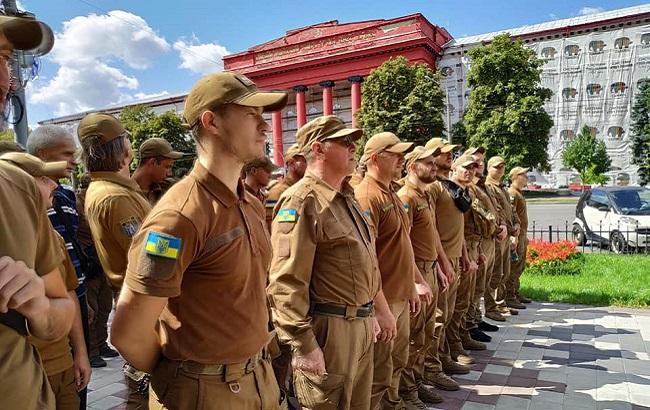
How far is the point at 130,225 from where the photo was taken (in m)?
2.71

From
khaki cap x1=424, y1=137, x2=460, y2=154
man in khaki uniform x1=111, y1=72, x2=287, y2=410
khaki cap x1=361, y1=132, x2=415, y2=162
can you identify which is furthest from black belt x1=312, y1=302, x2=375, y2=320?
khaki cap x1=424, y1=137, x2=460, y2=154

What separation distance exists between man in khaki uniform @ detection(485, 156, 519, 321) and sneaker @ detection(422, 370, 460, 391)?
8.34 ft

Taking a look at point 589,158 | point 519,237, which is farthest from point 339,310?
point 589,158

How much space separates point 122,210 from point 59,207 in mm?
523

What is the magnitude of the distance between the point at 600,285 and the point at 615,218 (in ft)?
15.1

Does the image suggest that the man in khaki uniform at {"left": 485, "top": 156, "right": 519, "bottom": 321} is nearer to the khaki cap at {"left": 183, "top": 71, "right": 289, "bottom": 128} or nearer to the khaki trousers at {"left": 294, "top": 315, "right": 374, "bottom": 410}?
the khaki trousers at {"left": 294, "top": 315, "right": 374, "bottom": 410}

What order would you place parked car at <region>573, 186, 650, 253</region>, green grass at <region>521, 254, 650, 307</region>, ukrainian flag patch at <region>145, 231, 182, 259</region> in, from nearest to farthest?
ukrainian flag patch at <region>145, 231, 182, 259</region> < green grass at <region>521, 254, 650, 307</region> < parked car at <region>573, 186, 650, 253</region>

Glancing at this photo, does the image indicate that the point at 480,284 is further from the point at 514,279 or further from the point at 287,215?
the point at 287,215

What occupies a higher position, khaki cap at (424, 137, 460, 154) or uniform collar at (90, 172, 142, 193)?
khaki cap at (424, 137, 460, 154)

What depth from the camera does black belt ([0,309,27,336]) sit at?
115 centimetres

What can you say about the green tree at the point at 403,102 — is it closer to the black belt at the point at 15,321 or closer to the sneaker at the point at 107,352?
the sneaker at the point at 107,352

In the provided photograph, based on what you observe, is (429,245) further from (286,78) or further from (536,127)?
(286,78)

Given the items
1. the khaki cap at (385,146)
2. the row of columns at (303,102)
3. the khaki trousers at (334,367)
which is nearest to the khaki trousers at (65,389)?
the khaki trousers at (334,367)

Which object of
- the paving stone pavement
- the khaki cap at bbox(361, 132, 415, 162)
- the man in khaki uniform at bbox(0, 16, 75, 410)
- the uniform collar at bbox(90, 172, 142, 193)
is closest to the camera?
the man in khaki uniform at bbox(0, 16, 75, 410)
